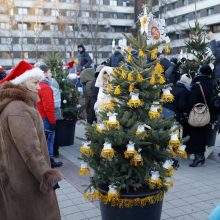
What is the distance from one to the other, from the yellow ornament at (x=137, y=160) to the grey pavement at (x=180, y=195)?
802 mm

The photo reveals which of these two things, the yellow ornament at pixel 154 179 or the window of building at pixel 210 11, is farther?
the window of building at pixel 210 11

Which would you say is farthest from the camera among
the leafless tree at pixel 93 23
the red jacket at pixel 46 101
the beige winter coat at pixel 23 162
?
the leafless tree at pixel 93 23

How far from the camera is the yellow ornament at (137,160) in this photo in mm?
4035

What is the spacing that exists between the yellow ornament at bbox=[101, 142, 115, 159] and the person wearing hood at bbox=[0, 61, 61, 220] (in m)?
0.72

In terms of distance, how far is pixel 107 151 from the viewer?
3932mm

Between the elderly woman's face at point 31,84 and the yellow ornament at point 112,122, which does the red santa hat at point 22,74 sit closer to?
the elderly woman's face at point 31,84

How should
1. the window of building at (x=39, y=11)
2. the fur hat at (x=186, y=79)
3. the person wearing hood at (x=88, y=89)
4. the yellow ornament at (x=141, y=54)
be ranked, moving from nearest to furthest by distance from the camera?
1. the yellow ornament at (x=141, y=54)
2. the fur hat at (x=186, y=79)
3. the person wearing hood at (x=88, y=89)
4. the window of building at (x=39, y=11)

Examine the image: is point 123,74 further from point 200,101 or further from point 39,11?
point 39,11

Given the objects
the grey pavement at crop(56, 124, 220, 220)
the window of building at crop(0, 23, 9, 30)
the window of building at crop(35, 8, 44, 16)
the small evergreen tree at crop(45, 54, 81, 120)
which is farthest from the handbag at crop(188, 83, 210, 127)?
the window of building at crop(35, 8, 44, 16)

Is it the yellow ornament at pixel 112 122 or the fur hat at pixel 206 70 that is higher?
the fur hat at pixel 206 70

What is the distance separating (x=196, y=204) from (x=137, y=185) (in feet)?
5.37

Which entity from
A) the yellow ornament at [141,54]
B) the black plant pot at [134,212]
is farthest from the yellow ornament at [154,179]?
the yellow ornament at [141,54]

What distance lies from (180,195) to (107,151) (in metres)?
2.24

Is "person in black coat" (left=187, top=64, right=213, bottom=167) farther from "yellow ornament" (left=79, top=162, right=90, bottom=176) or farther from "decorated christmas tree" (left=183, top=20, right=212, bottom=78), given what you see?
"yellow ornament" (left=79, top=162, right=90, bottom=176)
